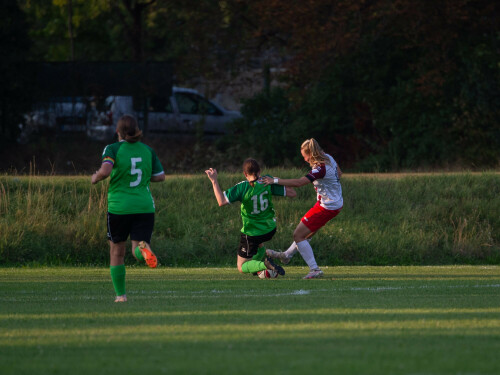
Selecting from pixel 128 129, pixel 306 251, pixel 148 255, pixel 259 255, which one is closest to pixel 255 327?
pixel 148 255

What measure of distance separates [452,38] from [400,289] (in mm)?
17859

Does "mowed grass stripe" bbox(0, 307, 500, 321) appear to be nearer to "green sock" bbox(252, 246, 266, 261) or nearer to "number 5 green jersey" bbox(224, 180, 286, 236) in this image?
"number 5 green jersey" bbox(224, 180, 286, 236)

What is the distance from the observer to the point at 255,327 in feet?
22.8

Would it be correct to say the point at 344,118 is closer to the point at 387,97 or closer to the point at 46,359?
the point at 387,97

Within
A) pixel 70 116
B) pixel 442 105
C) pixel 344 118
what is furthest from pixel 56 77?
pixel 442 105

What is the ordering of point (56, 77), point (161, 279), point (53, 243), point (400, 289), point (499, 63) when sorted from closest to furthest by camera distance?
point (400, 289), point (161, 279), point (53, 243), point (499, 63), point (56, 77)

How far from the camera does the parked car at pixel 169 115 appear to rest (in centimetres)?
2656

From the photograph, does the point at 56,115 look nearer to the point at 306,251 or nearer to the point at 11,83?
the point at 11,83

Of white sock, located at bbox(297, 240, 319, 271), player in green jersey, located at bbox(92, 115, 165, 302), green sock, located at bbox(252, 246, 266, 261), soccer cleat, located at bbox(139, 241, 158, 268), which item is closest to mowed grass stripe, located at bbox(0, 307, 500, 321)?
soccer cleat, located at bbox(139, 241, 158, 268)

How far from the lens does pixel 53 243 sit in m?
15.8

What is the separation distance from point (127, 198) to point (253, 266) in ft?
9.31

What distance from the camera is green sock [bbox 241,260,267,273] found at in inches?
440

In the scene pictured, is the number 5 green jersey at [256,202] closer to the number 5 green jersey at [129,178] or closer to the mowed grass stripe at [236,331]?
the number 5 green jersey at [129,178]

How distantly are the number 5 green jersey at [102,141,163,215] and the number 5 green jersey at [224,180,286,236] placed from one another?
90.8 inches
